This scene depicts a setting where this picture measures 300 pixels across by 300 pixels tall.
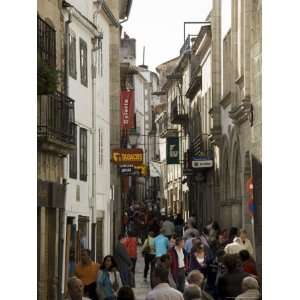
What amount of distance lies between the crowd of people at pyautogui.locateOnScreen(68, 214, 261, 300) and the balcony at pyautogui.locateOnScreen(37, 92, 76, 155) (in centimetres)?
229

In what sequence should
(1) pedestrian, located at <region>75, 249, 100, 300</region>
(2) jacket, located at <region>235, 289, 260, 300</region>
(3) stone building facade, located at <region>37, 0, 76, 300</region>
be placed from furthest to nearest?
(3) stone building facade, located at <region>37, 0, 76, 300</region> → (1) pedestrian, located at <region>75, 249, 100, 300</region> → (2) jacket, located at <region>235, 289, 260, 300</region>

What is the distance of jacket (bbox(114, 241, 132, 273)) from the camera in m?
26.6

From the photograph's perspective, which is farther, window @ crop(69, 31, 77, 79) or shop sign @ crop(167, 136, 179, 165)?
shop sign @ crop(167, 136, 179, 165)

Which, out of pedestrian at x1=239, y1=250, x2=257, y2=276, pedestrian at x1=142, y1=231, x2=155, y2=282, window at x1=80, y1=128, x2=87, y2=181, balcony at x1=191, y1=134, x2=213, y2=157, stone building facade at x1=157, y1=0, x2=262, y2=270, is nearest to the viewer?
pedestrian at x1=239, y1=250, x2=257, y2=276

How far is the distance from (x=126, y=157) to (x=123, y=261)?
38.8ft

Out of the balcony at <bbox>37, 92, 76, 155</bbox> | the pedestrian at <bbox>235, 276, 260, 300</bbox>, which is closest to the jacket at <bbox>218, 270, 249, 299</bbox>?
the pedestrian at <bbox>235, 276, 260, 300</bbox>

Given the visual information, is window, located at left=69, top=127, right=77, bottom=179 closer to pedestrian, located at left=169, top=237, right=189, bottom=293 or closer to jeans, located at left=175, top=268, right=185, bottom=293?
pedestrian, located at left=169, top=237, right=189, bottom=293

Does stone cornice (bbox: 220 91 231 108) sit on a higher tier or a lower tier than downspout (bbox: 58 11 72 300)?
higher

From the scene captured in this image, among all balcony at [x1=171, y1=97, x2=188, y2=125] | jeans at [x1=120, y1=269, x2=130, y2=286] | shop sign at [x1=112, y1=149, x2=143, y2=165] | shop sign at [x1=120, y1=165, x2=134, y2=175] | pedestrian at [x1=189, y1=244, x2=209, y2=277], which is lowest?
jeans at [x1=120, y1=269, x2=130, y2=286]

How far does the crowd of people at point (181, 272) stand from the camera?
14953 millimetres

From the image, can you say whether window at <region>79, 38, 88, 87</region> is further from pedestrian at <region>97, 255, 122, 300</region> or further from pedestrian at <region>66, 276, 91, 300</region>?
pedestrian at <region>66, 276, 91, 300</region>
